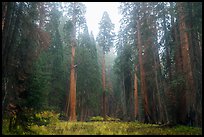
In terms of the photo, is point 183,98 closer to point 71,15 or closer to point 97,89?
point 71,15

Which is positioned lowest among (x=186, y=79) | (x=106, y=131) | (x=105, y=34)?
(x=106, y=131)

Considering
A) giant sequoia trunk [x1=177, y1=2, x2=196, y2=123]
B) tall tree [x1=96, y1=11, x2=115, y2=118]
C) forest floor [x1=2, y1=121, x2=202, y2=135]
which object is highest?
tall tree [x1=96, y1=11, x2=115, y2=118]

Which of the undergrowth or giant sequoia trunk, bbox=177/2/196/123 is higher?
giant sequoia trunk, bbox=177/2/196/123

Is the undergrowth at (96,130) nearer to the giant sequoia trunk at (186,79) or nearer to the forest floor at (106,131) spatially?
the forest floor at (106,131)

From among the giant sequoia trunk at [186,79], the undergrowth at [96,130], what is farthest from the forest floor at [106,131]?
the giant sequoia trunk at [186,79]

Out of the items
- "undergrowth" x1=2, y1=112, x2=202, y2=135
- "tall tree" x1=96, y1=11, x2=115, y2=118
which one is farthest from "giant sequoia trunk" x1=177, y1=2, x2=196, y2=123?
"tall tree" x1=96, y1=11, x2=115, y2=118

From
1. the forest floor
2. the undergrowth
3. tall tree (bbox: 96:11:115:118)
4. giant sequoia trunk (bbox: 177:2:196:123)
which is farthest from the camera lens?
tall tree (bbox: 96:11:115:118)

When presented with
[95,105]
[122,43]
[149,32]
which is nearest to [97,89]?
[95,105]

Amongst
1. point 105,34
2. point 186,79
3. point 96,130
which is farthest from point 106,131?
point 105,34

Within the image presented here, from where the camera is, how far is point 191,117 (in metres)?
15.3

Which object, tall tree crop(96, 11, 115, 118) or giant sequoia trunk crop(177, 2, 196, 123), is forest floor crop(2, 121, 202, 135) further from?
tall tree crop(96, 11, 115, 118)

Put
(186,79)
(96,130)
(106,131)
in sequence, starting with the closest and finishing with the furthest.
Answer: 1. (106,131)
2. (96,130)
3. (186,79)

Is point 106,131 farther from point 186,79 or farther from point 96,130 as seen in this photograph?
point 186,79

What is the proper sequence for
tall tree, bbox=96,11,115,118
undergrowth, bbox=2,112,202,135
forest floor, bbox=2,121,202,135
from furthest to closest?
tall tree, bbox=96,11,115,118 → forest floor, bbox=2,121,202,135 → undergrowth, bbox=2,112,202,135
